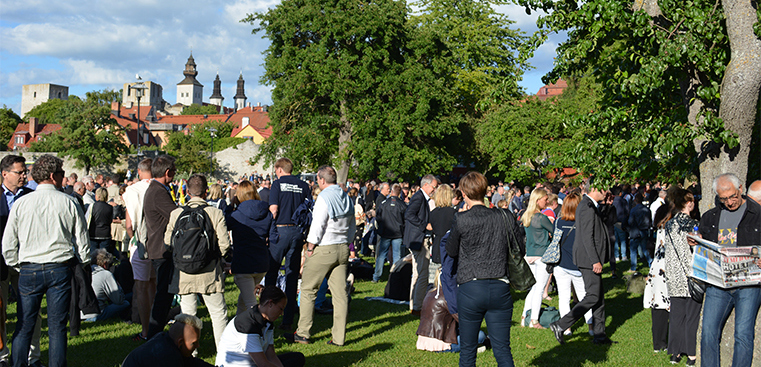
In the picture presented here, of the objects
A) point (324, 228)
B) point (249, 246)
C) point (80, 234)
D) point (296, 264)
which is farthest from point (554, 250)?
point (80, 234)

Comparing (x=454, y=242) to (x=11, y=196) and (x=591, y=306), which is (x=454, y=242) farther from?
(x=11, y=196)

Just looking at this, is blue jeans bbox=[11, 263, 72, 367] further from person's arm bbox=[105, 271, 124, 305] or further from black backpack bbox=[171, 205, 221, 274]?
person's arm bbox=[105, 271, 124, 305]

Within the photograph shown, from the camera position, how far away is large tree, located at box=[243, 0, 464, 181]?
26.9 meters

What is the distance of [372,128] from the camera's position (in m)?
27.0

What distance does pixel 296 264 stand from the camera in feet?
23.4

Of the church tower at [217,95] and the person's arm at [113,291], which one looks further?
the church tower at [217,95]

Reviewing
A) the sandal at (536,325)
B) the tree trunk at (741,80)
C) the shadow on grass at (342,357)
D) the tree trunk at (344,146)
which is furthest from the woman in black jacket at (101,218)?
the tree trunk at (344,146)

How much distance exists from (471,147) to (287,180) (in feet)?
106

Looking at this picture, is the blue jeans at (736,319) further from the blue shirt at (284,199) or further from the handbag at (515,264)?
the blue shirt at (284,199)

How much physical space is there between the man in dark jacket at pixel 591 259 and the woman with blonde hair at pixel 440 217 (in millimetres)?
1696

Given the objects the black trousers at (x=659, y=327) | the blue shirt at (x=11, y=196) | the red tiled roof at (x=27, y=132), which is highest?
the red tiled roof at (x=27, y=132)

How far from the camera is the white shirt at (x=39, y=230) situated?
16.0ft

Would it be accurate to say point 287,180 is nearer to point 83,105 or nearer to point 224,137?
point 83,105

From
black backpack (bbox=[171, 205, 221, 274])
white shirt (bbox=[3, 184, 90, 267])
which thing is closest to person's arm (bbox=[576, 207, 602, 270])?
black backpack (bbox=[171, 205, 221, 274])
